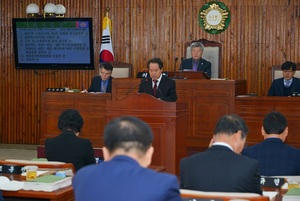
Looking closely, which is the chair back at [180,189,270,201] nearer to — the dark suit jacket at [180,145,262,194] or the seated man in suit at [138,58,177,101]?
the dark suit jacket at [180,145,262,194]

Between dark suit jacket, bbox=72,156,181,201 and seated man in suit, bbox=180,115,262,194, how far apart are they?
941mm

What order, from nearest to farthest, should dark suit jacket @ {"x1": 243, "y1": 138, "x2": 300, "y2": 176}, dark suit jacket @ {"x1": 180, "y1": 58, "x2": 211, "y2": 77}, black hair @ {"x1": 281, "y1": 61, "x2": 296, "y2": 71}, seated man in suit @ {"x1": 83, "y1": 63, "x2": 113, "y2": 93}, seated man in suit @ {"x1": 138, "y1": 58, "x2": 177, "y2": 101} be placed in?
dark suit jacket @ {"x1": 243, "y1": 138, "x2": 300, "y2": 176}, seated man in suit @ {"x1": 138, "y1": 58, "x2": 177, "y2": 101}, black hair @ {"x1": 281, "y1": 61, "x2": 296, "y2": 71}, seated man in suit @ {"x1": 83, "y1": 63, "x2": 113, "y2": 93}, dark suit jacket @ {"x1": 180, "y1": 58, "x2": 211, "y2": 77}

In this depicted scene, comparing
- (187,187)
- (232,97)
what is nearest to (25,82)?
(232,97)

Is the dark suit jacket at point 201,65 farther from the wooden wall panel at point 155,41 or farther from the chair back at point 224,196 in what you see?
the chair back at point 224,196

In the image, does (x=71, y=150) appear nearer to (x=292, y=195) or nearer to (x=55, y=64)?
(x=292, y=195)

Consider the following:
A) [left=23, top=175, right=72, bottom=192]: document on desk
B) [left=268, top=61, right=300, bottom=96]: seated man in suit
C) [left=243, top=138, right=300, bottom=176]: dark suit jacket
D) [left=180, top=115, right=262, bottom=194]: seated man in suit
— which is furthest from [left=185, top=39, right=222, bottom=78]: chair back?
[left=180, top=115, right=262, bottom=194]: seated man in suit

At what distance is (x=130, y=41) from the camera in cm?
1115

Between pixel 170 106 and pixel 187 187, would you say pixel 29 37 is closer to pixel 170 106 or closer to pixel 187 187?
pixel 170 106

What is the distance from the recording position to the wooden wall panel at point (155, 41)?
34.4 ft

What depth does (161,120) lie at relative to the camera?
6.59 m

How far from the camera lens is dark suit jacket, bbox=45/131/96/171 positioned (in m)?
4.72

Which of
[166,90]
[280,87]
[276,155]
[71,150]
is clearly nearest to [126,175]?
[276,155]

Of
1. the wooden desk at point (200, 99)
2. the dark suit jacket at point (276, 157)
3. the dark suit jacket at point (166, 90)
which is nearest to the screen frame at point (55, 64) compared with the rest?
the wooden desk at point (200, 99)

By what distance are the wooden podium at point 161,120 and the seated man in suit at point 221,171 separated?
3.24 metres
